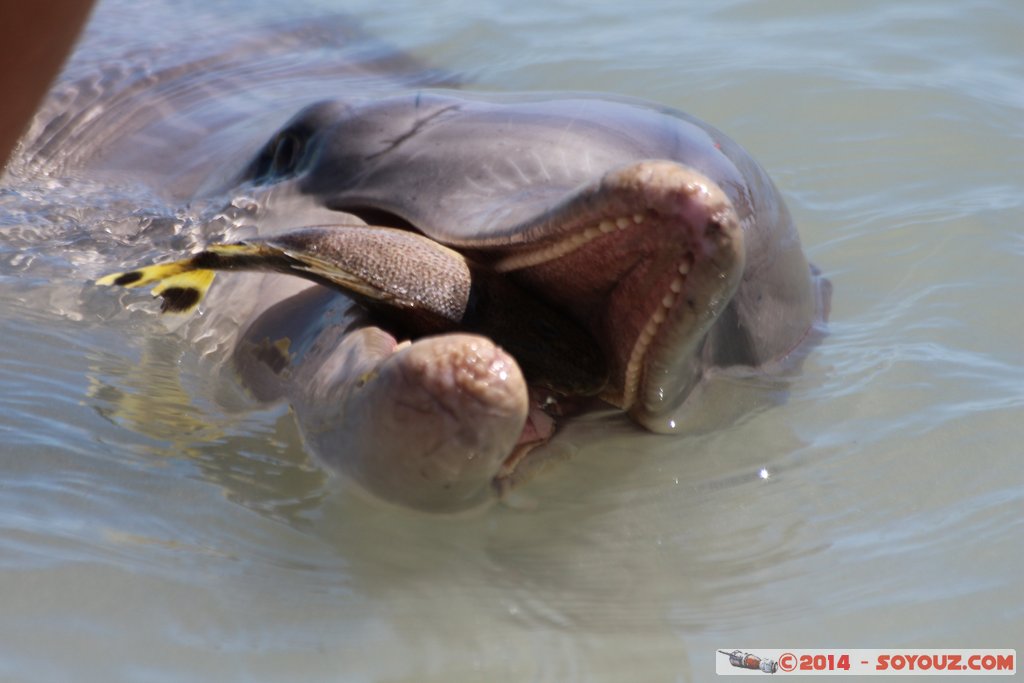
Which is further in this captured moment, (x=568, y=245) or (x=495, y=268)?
(x=495, y=268)

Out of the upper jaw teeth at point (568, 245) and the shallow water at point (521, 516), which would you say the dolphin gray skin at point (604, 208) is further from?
the shallow water at point (521, 516)

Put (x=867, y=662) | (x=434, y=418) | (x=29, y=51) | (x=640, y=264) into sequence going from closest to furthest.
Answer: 1. (x=29, y=51)
2. (x=434, y=418)
3. (x=867, y=662)
4. (x=640, y=264)

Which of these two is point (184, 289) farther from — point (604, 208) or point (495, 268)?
point (604, 208)

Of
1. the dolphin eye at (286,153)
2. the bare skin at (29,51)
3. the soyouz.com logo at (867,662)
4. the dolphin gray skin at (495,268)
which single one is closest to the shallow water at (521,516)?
the soyouz.com logo at (867,662)

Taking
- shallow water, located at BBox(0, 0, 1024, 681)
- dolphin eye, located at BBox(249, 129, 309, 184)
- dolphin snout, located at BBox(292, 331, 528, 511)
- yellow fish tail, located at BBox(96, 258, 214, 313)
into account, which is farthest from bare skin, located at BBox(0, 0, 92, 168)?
dolphin eye, located at BBox(249, 129, 309, 184)

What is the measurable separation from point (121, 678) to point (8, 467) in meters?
0.79

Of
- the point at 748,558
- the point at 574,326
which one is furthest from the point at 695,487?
the point at 574,326

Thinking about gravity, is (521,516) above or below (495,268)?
below

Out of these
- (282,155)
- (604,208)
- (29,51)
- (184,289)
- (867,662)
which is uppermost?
(29,51)

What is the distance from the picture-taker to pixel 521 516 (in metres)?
2.68

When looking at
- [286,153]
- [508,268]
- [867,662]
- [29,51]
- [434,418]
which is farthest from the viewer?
[286,153]

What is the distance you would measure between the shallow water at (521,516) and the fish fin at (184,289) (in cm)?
23

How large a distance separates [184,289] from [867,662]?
166 cm

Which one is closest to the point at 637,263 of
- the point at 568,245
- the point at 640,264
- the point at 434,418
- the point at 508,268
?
the point at 640,264
